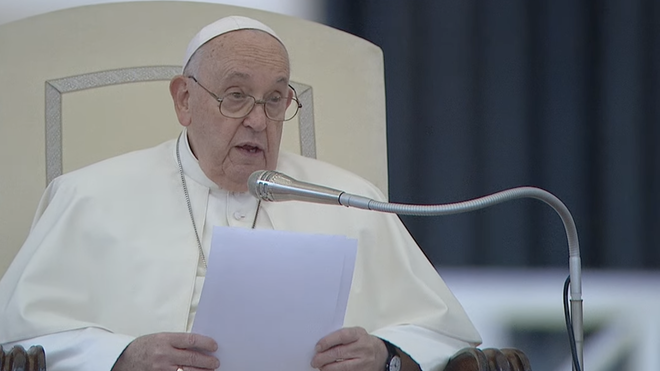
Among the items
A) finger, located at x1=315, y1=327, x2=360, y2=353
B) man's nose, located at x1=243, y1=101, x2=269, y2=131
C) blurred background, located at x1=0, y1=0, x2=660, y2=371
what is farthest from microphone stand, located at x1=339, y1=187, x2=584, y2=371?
blurred background, located at x1=0, y1=0, x2=660, y2=371

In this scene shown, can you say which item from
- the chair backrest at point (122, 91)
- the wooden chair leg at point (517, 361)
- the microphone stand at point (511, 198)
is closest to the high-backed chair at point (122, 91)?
the chair backrest at point (122, 91)

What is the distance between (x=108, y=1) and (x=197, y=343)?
2.45 meters

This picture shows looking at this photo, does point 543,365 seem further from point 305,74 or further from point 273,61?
point 273,61

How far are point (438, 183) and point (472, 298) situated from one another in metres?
0.51

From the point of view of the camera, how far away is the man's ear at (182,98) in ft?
9.51

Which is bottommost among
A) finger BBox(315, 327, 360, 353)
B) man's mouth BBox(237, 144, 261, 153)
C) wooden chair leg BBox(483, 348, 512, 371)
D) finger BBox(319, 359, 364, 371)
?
wooden chair leg BBox(483, 348, 512, 371)

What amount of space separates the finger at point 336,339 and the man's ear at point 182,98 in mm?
900

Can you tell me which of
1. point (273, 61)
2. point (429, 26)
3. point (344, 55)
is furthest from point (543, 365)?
point (273, 61)

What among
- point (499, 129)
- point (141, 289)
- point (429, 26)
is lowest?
point (141, 289)

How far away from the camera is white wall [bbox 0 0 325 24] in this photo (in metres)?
4.18

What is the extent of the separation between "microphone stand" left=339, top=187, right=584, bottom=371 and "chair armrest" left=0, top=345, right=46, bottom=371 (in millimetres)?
748

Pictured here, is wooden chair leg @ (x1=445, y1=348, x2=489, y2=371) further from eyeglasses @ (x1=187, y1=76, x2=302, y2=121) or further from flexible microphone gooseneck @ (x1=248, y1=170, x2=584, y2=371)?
eyeglasses @ (x1=187, y1=76, x2=302, y2=121)

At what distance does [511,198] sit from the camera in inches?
74.9

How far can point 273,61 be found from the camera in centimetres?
281
